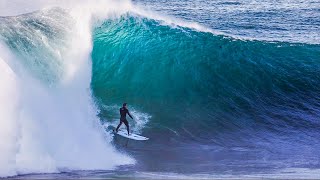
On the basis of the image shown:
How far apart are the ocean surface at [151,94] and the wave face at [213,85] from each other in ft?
0.13

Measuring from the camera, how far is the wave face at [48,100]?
37.0 ft

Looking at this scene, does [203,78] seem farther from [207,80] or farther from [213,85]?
[213,85]

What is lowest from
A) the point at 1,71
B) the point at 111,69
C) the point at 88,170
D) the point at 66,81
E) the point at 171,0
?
the point at 88,170

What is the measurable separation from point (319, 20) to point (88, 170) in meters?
17.6

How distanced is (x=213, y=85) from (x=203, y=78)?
48 centimetres

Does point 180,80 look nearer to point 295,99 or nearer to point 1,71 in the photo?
point 295,99

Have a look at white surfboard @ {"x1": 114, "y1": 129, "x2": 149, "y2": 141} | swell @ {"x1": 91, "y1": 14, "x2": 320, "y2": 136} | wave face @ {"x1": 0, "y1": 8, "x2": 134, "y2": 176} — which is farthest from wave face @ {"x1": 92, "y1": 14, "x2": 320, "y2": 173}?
wave face @ {"x1": 0, "y1": 8, "x2": 134, "y2": 176}

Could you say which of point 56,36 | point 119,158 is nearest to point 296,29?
point 56,36

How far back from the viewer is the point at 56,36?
17969mm

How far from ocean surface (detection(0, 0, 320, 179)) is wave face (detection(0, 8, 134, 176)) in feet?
0.11

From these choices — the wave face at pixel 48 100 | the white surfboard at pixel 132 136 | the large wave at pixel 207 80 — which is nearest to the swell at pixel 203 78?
the large wave at pixel 207 80

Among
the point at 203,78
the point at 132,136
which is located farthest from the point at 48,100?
the point at 203,78

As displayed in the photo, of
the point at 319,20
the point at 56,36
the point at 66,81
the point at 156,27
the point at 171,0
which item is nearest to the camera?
the point at 66,81

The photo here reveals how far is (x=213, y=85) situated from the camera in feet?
56.3
